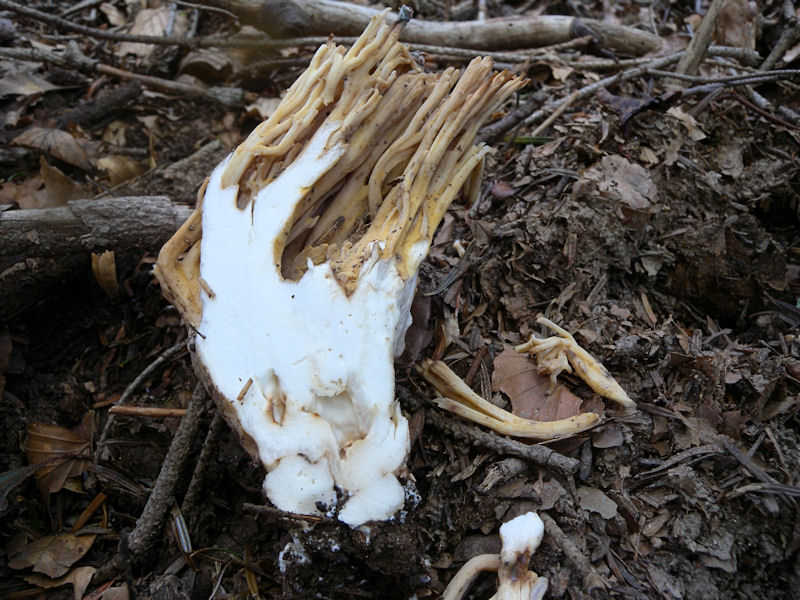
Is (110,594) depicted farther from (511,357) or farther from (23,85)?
(23,85)

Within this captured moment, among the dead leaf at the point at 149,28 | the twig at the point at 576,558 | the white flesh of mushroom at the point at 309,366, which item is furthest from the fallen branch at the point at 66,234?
the twig at the point at 576,558

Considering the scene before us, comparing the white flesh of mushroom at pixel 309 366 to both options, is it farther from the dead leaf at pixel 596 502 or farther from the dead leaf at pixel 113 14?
the dead leaf at pixel 113 14

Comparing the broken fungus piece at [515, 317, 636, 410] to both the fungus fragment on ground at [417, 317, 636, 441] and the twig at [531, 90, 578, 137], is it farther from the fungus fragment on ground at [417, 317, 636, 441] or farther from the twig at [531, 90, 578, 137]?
the twig at [531, 90, 578, 137]

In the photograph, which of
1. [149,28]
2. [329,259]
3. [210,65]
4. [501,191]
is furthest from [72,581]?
[149,28]

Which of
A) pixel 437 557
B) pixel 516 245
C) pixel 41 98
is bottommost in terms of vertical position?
pixel 437 557

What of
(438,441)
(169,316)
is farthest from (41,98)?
(438,441)

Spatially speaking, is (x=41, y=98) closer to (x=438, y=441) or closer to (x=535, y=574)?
(x=438, y=441)
